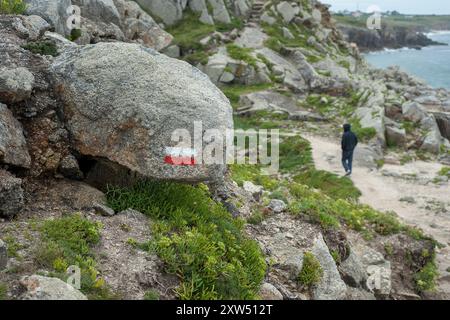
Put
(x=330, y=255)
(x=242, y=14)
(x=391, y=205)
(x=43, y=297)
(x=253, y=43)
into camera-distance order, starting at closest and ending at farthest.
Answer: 1. (x=43, y=297)
2. (x=330, y=255)
3. (x=391, y=205)
4. (x=253, y=43)
5. (x=242, y=14)

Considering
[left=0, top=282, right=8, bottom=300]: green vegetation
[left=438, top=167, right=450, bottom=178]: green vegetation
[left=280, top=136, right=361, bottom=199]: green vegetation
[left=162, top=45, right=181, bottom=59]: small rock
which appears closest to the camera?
[left=0, top=282, right=8, bottom=300]: green vegetation

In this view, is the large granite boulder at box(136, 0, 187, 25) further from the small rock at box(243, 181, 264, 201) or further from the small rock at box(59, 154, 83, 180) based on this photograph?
the small rock at box(59, 154, 83, 180)

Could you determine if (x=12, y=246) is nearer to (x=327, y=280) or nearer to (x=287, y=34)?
(x=327, y=280)

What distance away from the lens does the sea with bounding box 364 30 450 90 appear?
76.8 metres

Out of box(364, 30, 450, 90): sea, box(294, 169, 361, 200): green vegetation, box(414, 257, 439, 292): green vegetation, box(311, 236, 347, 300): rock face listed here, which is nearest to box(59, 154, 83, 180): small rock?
box(311, 236, 347, 300): rock face

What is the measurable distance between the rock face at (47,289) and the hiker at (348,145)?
18326mm

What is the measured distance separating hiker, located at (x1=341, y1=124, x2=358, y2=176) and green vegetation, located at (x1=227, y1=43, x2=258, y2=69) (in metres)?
19.7

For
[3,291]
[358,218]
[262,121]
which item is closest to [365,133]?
[262,121]

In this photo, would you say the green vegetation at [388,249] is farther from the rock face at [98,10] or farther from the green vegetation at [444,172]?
the rock face at [98,10]

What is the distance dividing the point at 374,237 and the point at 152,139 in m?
9.22

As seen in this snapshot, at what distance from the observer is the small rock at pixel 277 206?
1368 cm

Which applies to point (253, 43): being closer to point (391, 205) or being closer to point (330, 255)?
point (391, 205)

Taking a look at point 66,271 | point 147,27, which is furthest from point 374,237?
point 147,27
